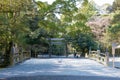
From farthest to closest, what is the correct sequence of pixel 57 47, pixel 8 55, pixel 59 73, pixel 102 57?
pixel 57 47, pixel 102 57, pixel 8 55, pixel 59 73

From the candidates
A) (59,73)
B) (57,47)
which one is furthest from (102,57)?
(57,47)

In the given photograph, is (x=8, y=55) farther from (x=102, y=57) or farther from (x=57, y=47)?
(x=57, y=47)

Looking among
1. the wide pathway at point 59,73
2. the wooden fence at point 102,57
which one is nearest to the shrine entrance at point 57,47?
the wooden fence at point 102,57

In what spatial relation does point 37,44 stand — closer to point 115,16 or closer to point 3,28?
point 115,16

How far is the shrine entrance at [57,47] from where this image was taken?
156ft

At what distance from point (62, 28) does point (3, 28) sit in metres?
2.76

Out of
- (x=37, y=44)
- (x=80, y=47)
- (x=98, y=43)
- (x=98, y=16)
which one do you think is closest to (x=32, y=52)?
(x=37, y=44)

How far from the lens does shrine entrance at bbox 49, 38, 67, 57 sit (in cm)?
4753

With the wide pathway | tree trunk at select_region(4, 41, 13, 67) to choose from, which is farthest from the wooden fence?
tree trunk at select_region(4, 41, 13, 67)

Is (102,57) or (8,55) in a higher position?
(8,55)

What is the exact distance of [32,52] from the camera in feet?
154

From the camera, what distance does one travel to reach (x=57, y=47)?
48.8 meters

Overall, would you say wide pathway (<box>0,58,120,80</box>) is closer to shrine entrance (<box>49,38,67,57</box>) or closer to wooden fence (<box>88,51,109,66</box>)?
wooden fence (<box>88,51,109,66</box>)

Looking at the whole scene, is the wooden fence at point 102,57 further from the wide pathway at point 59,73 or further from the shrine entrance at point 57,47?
the shrine entrance at point 57,47
